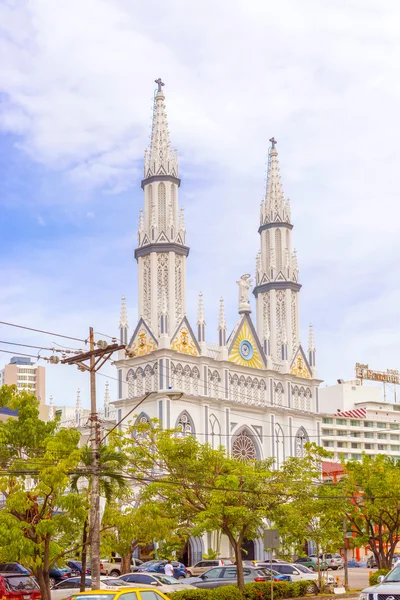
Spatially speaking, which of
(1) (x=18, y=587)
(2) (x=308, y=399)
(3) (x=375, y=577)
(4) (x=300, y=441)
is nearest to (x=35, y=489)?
(1) (x=18, y=587)

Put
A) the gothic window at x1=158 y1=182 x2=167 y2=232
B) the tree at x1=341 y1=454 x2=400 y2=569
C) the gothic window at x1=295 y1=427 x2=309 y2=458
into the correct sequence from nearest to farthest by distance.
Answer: the tree at x1=341 y1=454 x2=400 y2=569 < the gothic window at x1=158 y1=182 x2=167 y2=232 < the gothic window at x1=295 y1=427 x2=309 y2=458

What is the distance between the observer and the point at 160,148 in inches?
2990

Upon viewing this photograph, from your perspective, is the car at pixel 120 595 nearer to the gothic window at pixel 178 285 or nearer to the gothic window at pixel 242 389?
the gothic window at pixel 178 285

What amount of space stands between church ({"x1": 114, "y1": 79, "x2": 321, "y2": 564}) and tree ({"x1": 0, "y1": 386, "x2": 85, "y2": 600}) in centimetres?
3167

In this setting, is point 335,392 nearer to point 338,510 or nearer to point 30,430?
point 338,510

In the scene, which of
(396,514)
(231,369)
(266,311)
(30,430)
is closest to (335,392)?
(266,311)

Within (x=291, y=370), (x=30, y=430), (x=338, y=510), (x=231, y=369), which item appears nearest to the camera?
(x=30, y=430)

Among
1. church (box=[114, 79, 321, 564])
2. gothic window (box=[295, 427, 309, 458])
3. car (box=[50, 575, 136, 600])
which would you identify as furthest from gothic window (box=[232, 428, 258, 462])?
car (box=[50, 575, 136, 600])

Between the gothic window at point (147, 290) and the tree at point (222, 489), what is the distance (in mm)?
28285

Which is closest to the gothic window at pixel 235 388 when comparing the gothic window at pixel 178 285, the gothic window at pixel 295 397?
the gothic window at pixel 295 397

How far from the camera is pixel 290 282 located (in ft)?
276

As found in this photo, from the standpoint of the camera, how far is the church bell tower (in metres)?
71.8

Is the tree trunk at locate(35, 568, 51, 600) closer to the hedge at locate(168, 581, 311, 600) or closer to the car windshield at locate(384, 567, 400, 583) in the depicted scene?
the hedge at locate(168, 581, 311, 600)

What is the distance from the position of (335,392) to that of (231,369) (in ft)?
193
